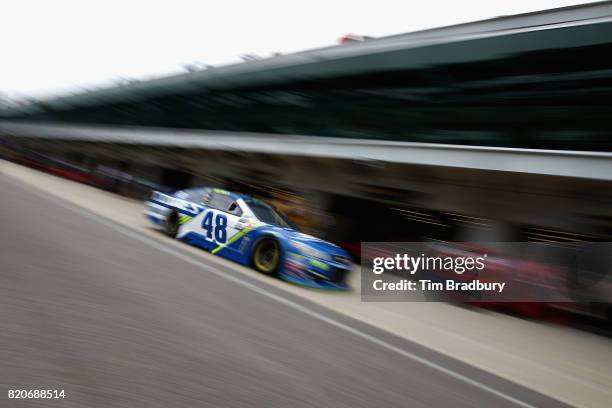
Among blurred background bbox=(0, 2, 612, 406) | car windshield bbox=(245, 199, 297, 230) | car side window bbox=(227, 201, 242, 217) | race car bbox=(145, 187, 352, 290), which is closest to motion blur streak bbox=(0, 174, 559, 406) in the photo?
race car bbox=(145, 187, 352, 290)

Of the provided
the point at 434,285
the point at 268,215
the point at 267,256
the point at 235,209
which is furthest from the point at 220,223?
the point at 434,285

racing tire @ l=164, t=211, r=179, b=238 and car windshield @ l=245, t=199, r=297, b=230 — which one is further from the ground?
car windshield @ l=245, t=199, r=297, b=230

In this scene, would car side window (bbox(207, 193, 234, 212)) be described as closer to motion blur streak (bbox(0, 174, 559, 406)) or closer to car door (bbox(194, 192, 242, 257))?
car door (bbox(194, 192, 242, 257))

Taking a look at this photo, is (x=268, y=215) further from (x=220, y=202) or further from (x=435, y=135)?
(x=435, y=135)

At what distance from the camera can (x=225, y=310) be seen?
204 inches

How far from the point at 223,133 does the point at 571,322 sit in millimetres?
19365

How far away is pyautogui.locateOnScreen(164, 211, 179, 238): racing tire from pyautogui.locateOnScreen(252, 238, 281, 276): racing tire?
2.57m

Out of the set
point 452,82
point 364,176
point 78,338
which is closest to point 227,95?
point 364,176

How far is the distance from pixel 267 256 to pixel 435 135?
7.86 m

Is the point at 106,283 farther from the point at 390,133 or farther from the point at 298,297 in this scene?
the point at 390,133

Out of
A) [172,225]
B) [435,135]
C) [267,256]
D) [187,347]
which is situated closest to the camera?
[187,347]

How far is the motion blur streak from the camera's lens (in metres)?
3.03

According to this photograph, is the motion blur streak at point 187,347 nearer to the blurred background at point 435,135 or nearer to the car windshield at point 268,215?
the car windshield at point 268,215

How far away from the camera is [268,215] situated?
9.33m
